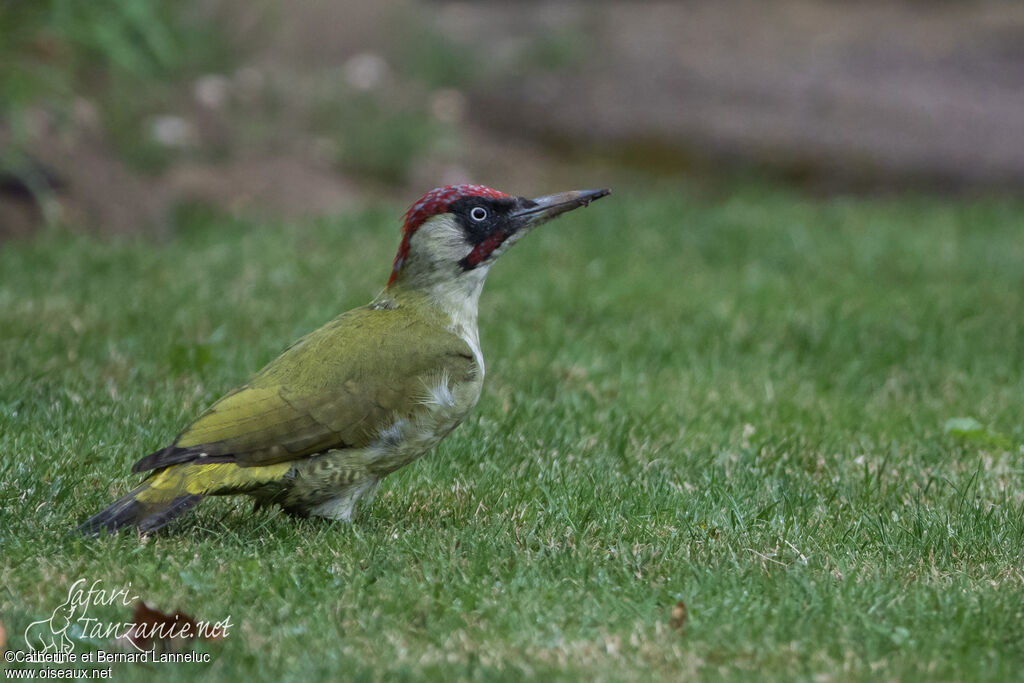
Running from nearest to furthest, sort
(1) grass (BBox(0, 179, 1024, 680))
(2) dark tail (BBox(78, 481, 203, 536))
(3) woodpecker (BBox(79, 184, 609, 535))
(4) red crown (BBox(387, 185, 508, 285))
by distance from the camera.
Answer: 1. (1) grass (BBox(0, 179, 1024, 680))
2. (2) dark tail (BBox(78, 481, 203, 536))
3. (3) woodpecker (BBox(79, 184, 609, 535))
4. (4) red crown (BBox(387, 185, 508, 285))

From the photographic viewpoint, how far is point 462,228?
4301 millimetres

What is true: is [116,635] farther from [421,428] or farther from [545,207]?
[545,207]

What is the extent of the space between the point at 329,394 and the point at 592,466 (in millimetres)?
1196

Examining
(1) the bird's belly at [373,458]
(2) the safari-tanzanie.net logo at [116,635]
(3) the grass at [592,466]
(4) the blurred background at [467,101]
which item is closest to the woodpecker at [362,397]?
(1) the bird's belly at [373,458]

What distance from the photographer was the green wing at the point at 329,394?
12.6 ft

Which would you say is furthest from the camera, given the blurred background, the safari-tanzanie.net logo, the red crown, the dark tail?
the blurred background

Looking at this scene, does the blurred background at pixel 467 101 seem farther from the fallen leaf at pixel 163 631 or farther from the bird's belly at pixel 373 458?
the fallen leaf at pixel 163 631

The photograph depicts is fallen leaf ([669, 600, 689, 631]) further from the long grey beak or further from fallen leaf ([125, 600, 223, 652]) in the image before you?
the long grey beak

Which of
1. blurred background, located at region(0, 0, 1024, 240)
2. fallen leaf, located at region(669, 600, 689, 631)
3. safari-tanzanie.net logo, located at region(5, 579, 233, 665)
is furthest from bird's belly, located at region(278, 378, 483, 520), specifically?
blurred background, located at region(0, 0, 1024, 240)

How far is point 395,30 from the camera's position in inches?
506

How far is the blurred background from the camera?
923 cm

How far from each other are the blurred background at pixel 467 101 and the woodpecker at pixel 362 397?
475 cm

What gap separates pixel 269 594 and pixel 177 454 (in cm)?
52

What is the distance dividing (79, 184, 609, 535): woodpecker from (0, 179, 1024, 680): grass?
151mm
